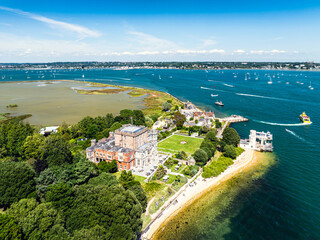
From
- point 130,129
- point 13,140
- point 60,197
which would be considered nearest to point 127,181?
point 60,197

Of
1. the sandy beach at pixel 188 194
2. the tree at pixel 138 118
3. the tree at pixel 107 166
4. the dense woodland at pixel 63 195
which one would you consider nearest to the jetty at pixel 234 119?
the tree at pixel 138 118

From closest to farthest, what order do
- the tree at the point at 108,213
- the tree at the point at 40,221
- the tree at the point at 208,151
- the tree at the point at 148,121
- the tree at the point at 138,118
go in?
the tree at the point at 40,221 → the tree at the point at 108,213 → the tree at the point at 208,151 → the tree at the point at 138,118 → the tree at the point at 148,121

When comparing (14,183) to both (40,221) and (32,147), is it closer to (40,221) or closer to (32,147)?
(40,221)

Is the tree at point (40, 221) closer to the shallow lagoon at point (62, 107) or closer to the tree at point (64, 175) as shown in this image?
the tree at point (64, 175)

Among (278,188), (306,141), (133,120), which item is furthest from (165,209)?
(306,141)

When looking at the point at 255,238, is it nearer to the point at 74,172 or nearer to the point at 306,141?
the point at 74,172

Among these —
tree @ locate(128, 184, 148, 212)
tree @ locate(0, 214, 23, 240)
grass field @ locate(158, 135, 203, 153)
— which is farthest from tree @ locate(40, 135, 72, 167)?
grass field @ locate(158, 135, 203, 153)
